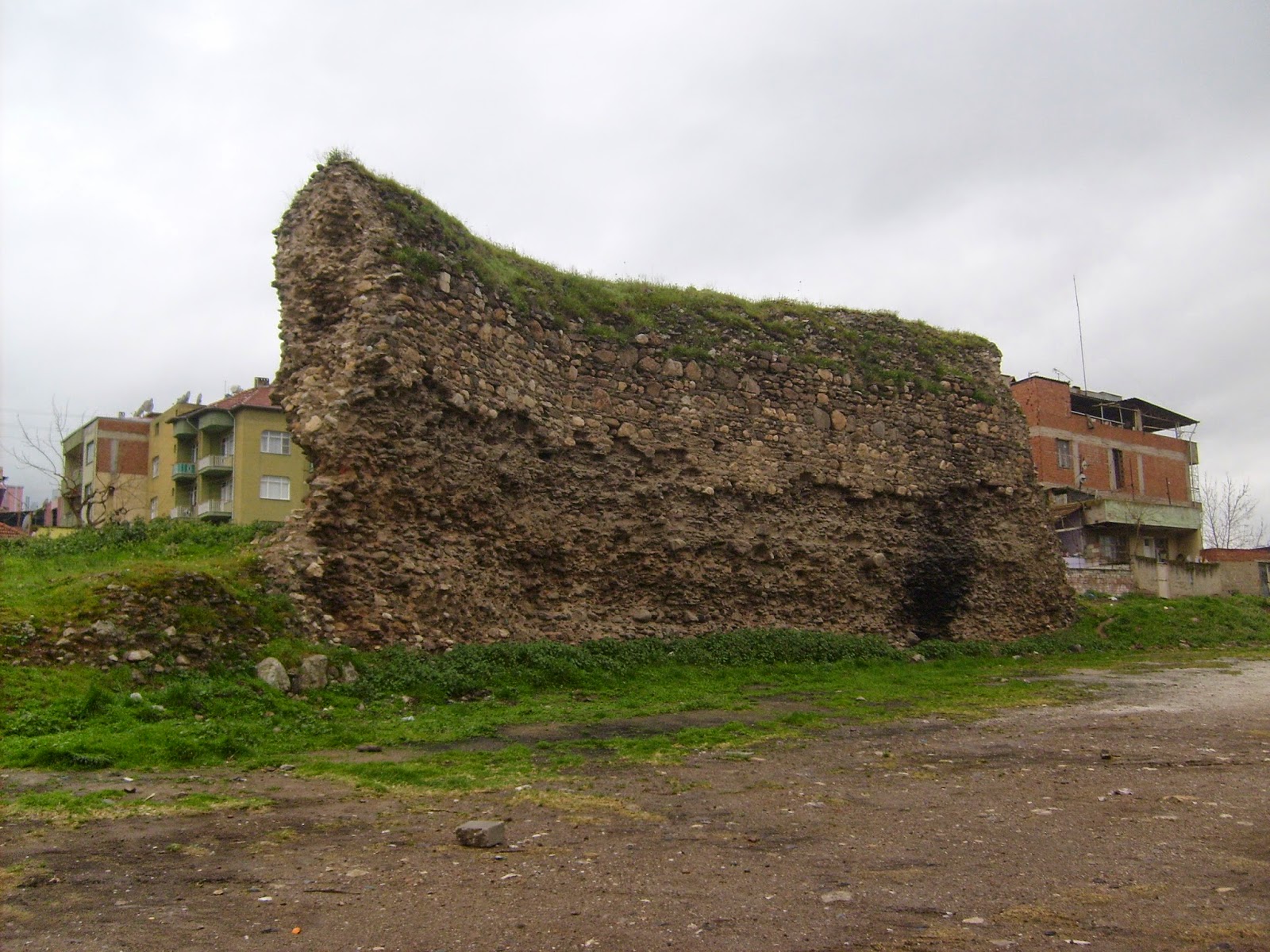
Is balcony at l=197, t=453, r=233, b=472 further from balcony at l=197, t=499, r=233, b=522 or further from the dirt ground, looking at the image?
the dirt ground

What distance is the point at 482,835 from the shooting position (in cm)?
468

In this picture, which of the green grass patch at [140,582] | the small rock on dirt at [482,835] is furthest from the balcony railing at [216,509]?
the small rock on dirt at [482,835]

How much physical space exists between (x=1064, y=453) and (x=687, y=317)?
29.8 meters

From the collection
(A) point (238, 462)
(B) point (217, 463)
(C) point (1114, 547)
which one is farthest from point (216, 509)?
(C) point (1114, 547)

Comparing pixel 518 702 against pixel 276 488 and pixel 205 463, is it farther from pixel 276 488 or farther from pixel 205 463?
pixel 205 463

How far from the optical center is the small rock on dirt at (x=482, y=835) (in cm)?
468

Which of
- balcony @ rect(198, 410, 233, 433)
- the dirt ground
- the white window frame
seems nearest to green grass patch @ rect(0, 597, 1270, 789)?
the dirt ground

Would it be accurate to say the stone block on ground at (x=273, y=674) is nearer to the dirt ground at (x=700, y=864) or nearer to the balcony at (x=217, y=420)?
→ the dirt ground at (x=700, y=864)

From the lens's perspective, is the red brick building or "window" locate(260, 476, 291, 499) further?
"window" locate(260, 476, 291, 499)

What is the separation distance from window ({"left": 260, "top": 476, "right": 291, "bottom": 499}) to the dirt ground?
3935cm

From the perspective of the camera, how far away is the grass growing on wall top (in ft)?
37.7

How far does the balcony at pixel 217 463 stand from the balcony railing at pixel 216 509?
1491 mm

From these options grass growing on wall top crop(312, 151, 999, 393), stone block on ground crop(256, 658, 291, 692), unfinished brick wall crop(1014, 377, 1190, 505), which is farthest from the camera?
unfinished brick wall crop(1014, 377, 1190, 505)

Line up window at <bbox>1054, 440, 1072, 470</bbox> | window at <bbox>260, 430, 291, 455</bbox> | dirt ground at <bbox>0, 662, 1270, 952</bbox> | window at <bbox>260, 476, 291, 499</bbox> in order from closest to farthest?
dirt ground at <bbox>0, 662, 1270, 952</bbox>, window at <bbox>1054, 440, 1072, 470</bbox>, window at <bbox>260, 476, 291, 499</bbox>, window at <bbox>260, 430, 291, 455</bbox>
